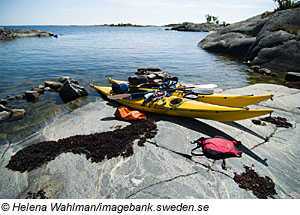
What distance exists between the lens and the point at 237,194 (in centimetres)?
363

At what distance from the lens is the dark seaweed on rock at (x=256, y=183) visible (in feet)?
12.0

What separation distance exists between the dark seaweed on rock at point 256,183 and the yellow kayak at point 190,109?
1873 millimetres

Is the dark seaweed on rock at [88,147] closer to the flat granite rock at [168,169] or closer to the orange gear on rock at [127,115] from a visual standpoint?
the flat granite rock at [168,169]

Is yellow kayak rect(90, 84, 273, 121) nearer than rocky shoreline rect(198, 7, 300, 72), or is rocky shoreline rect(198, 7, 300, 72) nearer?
yellow kayak rect(90, 84, 273, 121)

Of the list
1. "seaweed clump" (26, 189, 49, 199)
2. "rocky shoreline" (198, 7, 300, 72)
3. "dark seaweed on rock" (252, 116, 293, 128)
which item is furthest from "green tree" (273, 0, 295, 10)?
"seaweed clump" (26, 189, 49, 199)

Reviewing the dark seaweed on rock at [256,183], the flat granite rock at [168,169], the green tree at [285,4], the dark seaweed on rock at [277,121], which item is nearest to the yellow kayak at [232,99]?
the dark seaweed on rock at [277,121]

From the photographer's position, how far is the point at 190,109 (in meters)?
6.34

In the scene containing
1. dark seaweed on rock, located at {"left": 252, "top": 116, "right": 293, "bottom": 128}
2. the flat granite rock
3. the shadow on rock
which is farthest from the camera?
dark seaweed on rock, located at {"left": 252, "top": 116, "right": 293, "bottom": 128}

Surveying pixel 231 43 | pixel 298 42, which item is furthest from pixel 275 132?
pixel 231 43

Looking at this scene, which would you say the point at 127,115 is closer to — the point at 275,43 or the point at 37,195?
the point at 37,195

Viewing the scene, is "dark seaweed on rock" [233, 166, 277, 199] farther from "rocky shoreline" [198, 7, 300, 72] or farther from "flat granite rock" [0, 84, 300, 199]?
"rocky shoreline" [198, 7, 300, 72]

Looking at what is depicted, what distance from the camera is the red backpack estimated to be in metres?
4.53

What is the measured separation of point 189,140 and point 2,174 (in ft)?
16.5

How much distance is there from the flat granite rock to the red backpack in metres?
0.16
